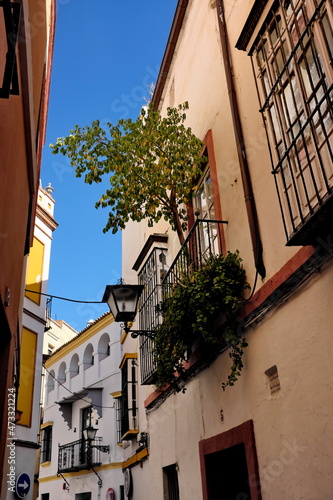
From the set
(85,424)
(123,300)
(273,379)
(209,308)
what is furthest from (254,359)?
(85,424)

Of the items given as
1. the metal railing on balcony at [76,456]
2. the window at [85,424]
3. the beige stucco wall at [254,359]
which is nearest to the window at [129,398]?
the beige stucco wall at [254,359]

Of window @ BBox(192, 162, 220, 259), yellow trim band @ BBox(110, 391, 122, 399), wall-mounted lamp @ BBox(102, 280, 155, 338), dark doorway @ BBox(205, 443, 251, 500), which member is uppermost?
yellow trim band @ BBox(110, 391, 122, 399)

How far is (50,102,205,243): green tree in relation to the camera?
6.95 metres

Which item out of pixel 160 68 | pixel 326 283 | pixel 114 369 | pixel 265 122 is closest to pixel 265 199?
pixel 265 122

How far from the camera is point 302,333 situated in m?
4.09

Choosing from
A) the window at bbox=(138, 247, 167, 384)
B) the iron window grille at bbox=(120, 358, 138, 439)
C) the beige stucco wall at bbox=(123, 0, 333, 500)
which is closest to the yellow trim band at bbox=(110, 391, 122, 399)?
the iron window grille at bbox=(120, 358, 138, 439)

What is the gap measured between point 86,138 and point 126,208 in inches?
44.9

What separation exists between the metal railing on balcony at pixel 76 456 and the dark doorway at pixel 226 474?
16.1 metres

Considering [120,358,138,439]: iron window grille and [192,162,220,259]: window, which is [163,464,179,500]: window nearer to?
[120,358,138,439]: iron window grille

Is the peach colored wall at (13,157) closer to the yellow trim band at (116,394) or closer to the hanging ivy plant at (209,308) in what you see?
the hanging ivy plant at (209,308)

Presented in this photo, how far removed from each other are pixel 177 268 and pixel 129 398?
4.98m

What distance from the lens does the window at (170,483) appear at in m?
7.39

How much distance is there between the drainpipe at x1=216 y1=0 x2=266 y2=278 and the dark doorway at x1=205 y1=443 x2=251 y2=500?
6.97 feet

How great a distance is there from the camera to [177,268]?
676 centimetres
